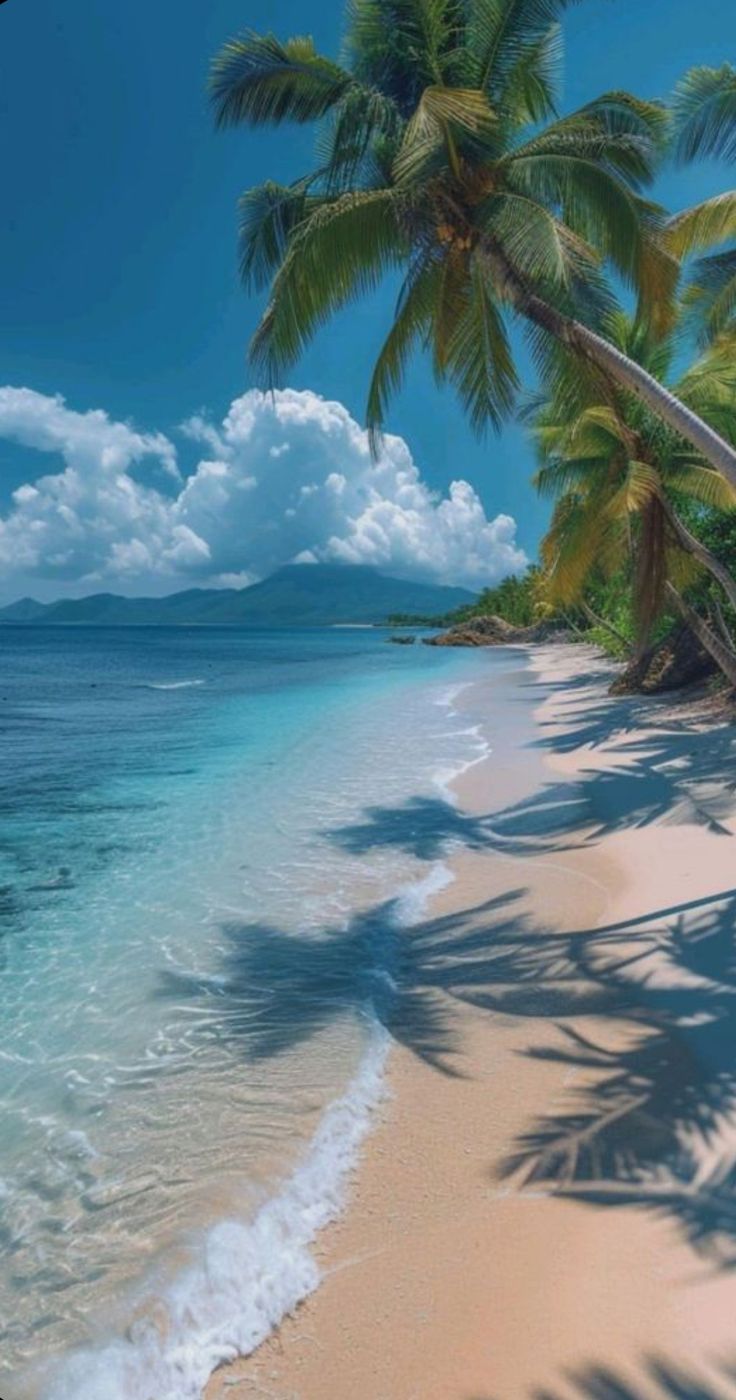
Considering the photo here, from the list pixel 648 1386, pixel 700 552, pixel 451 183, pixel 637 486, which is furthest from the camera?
pixel 700 552

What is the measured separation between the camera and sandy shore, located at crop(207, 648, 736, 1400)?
2.58 m

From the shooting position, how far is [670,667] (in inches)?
800

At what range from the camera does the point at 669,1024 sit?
4523 millimetres

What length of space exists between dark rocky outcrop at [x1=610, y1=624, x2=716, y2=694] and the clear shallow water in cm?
958

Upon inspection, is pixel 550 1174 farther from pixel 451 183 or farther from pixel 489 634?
pixel 489 634

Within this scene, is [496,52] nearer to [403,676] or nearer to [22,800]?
[22,800]

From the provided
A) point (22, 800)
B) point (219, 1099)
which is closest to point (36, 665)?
point (22, 800)

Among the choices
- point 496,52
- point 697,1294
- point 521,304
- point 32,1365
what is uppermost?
point 496,52

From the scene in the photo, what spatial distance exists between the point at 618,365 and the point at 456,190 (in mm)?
2775

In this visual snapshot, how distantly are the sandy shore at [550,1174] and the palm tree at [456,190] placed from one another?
18.1ft

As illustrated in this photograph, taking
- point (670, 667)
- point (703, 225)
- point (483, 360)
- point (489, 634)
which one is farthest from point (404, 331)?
point (489, 634)

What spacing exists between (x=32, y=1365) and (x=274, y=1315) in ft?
2.95

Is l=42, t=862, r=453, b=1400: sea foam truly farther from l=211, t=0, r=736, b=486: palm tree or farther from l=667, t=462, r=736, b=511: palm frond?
l=667, t=462, r=736, b=511: palm frond

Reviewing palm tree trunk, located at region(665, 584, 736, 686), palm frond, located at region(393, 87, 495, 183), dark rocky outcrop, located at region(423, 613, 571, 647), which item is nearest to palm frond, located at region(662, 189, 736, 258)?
palm frond, located at region(393, 87, 495, 183)
